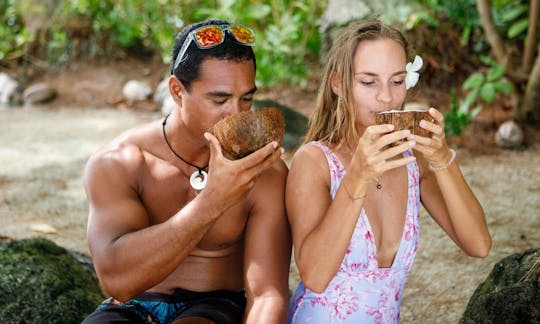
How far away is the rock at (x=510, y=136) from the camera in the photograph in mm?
5660

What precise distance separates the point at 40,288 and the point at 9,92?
7193mm

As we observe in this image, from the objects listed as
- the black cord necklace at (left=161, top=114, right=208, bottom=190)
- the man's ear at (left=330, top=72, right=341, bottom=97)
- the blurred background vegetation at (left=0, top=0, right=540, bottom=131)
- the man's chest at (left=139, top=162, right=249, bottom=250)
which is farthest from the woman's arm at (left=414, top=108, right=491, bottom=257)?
the blurred background vegetation at (left=0, top=0, right=540, bottom=131)

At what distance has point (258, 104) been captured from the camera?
5844 mm

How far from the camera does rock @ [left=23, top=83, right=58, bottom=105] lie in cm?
903

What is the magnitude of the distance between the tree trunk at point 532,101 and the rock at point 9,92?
6.88 metres

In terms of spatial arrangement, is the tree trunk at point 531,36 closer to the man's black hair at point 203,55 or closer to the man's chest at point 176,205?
the man's black hair at point 203,55

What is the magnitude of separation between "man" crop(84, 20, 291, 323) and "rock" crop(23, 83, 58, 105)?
7082 mm

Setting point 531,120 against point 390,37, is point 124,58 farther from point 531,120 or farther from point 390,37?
point 390,37

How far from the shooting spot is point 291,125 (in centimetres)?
604

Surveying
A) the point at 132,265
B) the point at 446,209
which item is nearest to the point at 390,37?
the point at 446,209

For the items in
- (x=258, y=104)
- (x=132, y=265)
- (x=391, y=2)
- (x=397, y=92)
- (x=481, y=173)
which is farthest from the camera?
(x=391, y=2)

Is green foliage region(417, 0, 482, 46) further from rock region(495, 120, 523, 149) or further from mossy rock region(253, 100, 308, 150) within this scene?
mossy rock region(253, 100, 308, 150)

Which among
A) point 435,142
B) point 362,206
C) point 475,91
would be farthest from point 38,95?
point 435,142

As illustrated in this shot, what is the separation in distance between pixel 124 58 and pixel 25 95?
1648 mm
